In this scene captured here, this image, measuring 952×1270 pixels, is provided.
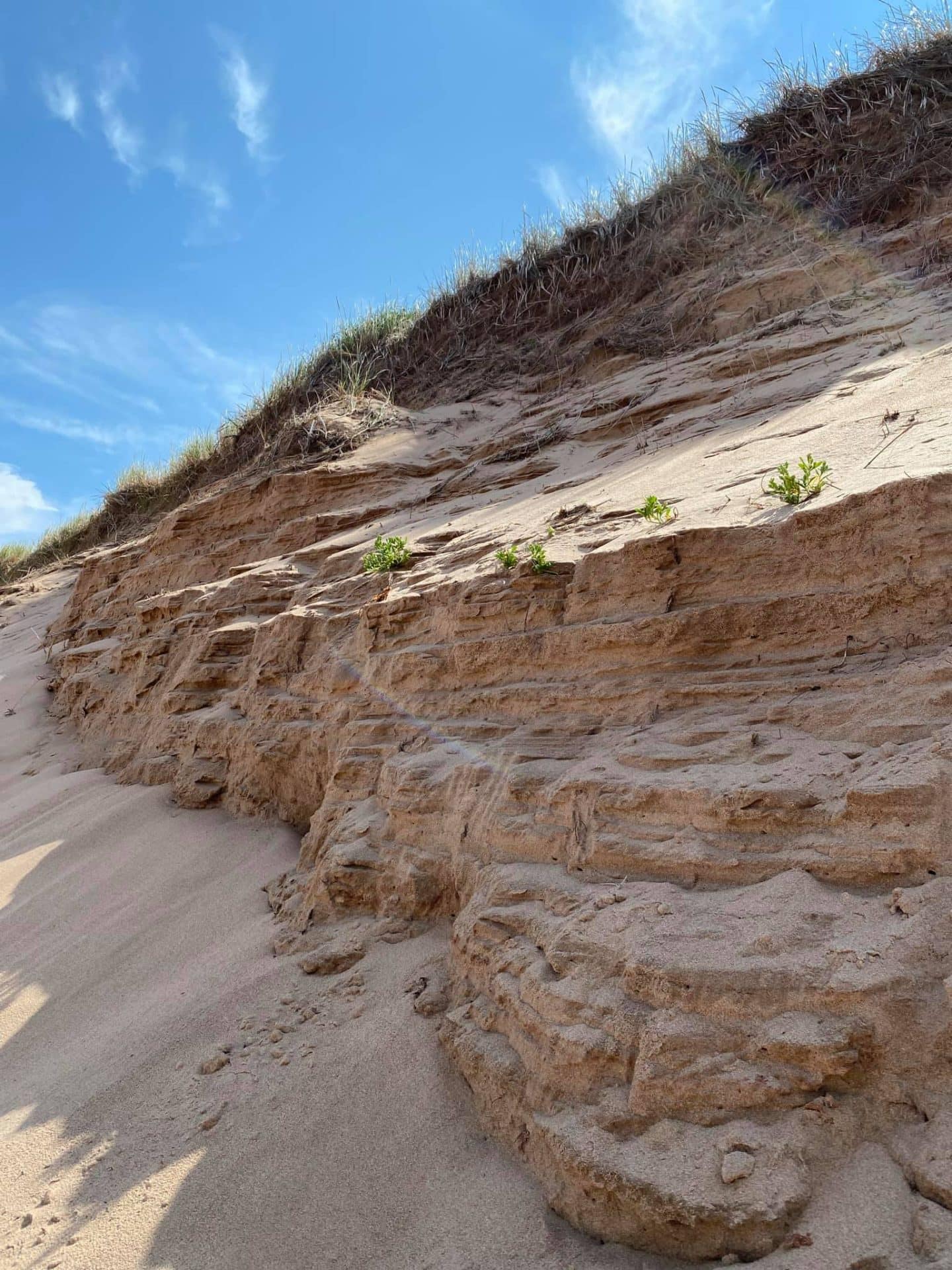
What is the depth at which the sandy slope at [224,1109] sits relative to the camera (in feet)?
7.54

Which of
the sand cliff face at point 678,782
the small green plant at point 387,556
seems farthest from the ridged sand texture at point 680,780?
the small green plant at point 387,556

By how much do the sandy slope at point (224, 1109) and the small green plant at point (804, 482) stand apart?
2.24 meters

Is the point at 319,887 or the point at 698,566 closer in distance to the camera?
the point at 698,566

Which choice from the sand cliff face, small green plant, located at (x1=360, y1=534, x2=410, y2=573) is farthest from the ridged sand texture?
small green plant, located at (x1=360, y1=534, x2=410, y2=573)

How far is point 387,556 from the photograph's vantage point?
544 cm

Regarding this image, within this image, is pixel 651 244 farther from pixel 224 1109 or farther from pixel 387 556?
pixel 224 1109

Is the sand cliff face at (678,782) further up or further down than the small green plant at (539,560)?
further down

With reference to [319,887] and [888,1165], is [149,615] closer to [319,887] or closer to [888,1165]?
[319,887]

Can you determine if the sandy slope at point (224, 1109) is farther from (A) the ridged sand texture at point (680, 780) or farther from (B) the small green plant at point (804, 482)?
(B) the small green plant at point (804, 482)

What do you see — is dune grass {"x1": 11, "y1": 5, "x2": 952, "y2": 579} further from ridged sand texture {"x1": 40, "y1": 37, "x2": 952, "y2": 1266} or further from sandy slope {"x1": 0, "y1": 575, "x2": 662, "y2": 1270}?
sandy slope {"x1": 0, "y1": 575, "x2": 662, "y2": 1270}

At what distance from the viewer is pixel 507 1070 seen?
2.48m

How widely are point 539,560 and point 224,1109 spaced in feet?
8.07

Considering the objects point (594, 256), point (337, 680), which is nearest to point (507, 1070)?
point (337, 680)

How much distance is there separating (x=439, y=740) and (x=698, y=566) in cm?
143
